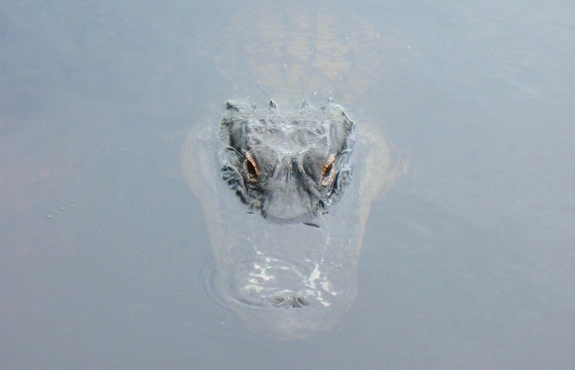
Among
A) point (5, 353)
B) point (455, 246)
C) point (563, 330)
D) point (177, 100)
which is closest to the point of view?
point (5, 353)

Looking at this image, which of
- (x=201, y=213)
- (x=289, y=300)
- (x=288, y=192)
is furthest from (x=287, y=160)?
(x=289, y=300)

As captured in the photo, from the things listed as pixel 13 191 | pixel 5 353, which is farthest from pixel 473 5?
pixel 5 353

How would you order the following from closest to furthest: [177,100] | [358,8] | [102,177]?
[102,177] < [177,100] < [358,8]

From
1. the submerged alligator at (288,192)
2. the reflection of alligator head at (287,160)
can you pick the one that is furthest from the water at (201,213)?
the reflection of alligator head at (287,160)

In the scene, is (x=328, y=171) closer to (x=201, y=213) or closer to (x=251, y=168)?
(x=251, y=168)

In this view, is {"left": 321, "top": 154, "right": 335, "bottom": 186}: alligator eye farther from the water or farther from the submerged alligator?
the water

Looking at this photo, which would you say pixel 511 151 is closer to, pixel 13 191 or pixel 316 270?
pixel 316 270
